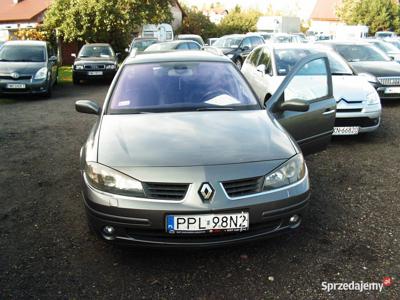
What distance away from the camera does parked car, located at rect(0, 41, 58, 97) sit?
11.2m

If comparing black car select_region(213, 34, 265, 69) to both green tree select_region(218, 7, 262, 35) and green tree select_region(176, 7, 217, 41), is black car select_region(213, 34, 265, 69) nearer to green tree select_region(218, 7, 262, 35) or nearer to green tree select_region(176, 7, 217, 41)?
green tree select_region(176, 7, 217, 41)

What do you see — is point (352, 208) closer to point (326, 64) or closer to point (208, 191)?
point (326, 64)

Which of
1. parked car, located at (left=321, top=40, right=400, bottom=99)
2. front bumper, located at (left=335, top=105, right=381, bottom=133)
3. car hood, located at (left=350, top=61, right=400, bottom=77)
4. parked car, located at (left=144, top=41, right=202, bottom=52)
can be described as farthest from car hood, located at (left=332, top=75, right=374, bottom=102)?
parked car, located at (left=144, top=41, right=202, bottom=52)

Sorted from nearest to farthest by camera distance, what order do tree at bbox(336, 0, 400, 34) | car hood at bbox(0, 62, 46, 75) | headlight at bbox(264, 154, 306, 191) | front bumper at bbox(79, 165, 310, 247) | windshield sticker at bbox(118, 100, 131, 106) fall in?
1. front bumper at bbox(79, 165, 310, 247)
2. headlight at bbox(264, 154, 306, 191)
3. windshield sticker at bbox(118, 100, 131, 106)
4. car hood at bbox(0, 62, 46, 75)
5. tree at bbox(336, 0, 400, 34)

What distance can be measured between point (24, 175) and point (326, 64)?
3869 millimetres

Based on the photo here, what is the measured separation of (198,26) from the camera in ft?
159

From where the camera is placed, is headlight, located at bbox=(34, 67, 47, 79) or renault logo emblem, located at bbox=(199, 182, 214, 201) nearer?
renault logo emblem, located at bbox=(199, 182, 214, 201)

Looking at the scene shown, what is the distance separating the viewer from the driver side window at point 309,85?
5332 millimetres

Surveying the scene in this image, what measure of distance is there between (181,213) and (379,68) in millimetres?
8889

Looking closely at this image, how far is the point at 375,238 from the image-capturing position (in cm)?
358

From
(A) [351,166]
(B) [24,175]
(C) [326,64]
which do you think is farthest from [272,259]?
(B) [24,175]

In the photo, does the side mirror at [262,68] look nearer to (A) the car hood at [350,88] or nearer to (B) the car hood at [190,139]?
(A) the car hood at [350,88]

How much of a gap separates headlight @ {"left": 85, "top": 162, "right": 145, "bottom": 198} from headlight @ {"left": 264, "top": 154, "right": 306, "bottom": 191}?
903 millimetres

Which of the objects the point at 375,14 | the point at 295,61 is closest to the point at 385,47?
the point at 295,61
